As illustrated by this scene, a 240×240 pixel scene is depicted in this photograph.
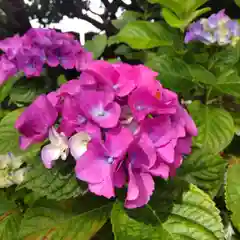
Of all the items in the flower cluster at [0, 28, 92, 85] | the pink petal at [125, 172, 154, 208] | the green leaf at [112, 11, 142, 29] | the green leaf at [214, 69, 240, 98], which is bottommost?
the green leaf at [112, 11, 142, 29]

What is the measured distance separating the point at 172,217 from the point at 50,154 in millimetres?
193

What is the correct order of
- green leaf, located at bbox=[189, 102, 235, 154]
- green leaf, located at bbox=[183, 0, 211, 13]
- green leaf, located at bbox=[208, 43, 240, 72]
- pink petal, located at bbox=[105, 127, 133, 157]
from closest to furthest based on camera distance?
pink petal, located at bbox=[105, 127, 133, 157] < green leaf, located at bbox=[189, 102, 235, 154] < green leaf, located at bbox=[208, 43, 240, 72] < green leaf, located at bbox=[183, 0, 211, 13]

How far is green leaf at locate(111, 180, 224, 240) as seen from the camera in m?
0.69

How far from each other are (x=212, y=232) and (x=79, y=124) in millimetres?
237

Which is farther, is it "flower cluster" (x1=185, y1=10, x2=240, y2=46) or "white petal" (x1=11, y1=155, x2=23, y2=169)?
"flower cluster" (x1=185, y1=10, x2=240, y2=46)

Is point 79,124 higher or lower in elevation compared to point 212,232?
higher

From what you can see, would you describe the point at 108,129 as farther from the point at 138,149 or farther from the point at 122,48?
the point at 122,48

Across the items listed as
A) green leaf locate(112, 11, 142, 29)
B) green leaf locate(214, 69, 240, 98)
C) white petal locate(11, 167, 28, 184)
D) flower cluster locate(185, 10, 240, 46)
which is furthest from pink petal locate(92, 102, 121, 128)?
green leaf locate(112, 11, 142, 29)

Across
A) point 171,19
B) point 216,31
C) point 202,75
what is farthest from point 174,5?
point 202,75

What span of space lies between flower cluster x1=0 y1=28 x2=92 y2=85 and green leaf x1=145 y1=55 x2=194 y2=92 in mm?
139

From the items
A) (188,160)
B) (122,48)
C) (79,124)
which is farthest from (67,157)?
(122,48)

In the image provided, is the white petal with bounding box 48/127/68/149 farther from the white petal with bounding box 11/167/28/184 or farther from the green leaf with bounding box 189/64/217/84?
the green leaf with bounding box 189/64/217/84

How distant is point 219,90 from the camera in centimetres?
101

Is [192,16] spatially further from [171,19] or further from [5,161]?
[5,161]
